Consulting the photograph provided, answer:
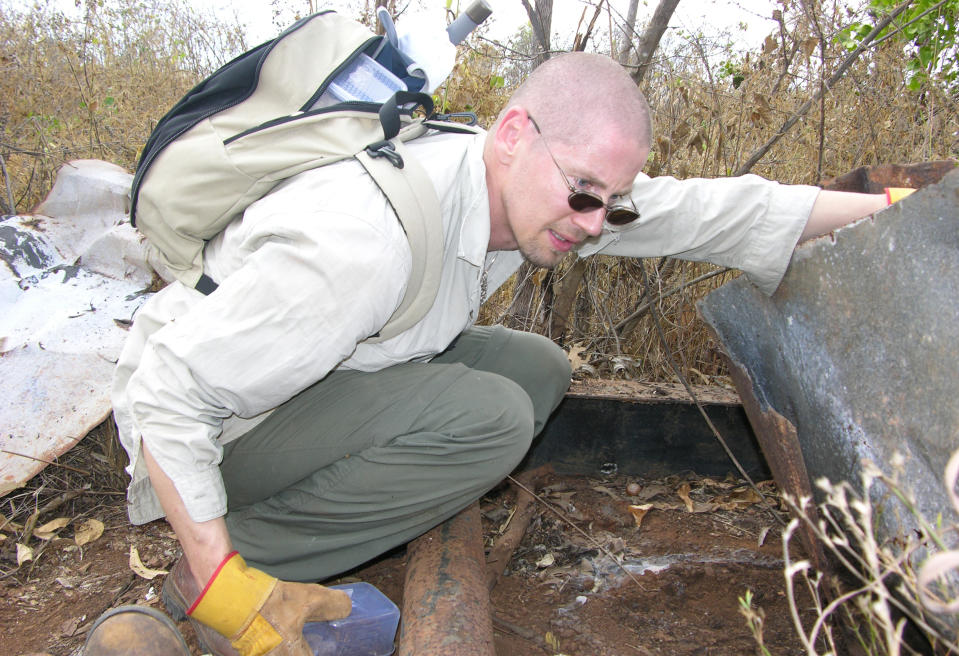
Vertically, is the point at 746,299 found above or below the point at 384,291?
below

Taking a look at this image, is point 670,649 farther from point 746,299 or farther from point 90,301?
point 90,301

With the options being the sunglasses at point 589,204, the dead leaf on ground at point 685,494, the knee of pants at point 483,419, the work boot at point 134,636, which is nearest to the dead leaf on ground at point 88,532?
the work boot at point 134,636

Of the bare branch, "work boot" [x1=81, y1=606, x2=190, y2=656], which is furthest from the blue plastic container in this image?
the bare branch

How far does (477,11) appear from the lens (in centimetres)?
219

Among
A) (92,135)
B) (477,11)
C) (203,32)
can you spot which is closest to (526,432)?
(477,11)

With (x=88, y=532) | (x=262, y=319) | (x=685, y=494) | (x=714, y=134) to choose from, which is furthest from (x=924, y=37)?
(x=88, y=532)

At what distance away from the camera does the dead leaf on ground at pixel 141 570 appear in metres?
2.52

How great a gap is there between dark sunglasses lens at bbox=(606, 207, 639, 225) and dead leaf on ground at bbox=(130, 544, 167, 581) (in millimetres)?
1922

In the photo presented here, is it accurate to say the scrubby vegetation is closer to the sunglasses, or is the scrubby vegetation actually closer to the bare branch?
the bare branch

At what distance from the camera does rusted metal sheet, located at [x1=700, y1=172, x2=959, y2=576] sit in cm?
142

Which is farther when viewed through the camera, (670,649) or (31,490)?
(31,490)

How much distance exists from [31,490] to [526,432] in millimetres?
1982

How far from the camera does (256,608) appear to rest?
1681mm

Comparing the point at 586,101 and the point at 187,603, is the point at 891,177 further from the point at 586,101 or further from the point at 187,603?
the point at 187,603
